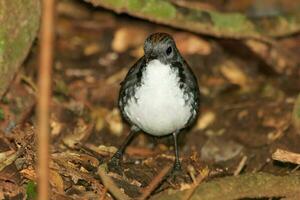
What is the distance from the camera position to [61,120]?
700cm

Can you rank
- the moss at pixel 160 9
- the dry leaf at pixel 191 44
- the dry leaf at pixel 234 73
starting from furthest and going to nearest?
the dry leaf at pixel 191 44 < the dry leaf at pixel 234 73 < the moss at pixel 160 9

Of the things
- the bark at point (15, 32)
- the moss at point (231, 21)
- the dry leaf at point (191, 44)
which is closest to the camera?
the bark at point (15, 32)

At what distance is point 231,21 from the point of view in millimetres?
7664

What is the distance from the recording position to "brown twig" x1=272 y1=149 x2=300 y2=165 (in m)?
5.31

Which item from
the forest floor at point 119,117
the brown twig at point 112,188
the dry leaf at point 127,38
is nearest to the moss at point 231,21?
the forest floor at point 119,117

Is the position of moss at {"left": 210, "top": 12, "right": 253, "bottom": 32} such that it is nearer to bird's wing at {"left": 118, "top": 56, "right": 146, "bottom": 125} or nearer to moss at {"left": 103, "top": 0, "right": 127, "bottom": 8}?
moss at {"left": 103, "top": 0, "right": 127, "bottom": 8}

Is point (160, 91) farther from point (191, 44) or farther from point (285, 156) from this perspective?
point (191, 44)

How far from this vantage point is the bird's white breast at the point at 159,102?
5496mm

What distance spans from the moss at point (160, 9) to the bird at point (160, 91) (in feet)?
4.70

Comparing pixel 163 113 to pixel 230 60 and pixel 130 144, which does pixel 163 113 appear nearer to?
pixel 130 144

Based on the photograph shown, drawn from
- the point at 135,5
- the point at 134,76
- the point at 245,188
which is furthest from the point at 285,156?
the point at 135,5

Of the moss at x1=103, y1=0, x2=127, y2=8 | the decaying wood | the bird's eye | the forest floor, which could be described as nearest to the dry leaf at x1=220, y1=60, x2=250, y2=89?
the forest floor

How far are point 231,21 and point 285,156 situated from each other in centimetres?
263

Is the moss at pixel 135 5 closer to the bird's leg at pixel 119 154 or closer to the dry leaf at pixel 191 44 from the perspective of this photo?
the dry leaf at pixel 191 44
